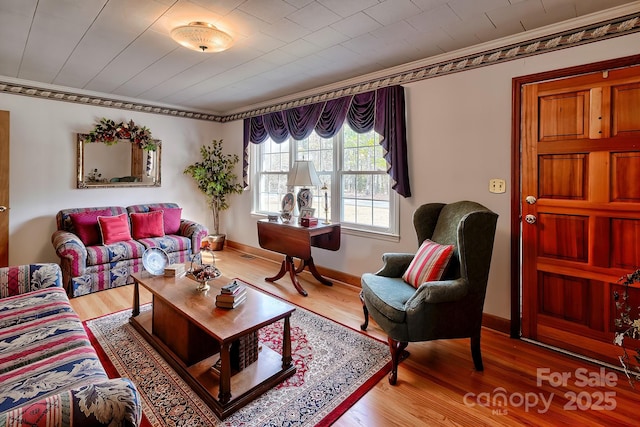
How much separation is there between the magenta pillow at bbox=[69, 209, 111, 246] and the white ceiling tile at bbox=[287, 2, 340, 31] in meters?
3.22

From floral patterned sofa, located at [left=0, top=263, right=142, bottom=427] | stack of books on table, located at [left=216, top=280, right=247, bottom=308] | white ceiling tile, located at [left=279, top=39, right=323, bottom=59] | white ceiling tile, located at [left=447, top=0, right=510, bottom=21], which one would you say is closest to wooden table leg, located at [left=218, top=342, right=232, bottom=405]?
stack of books on table, located at [left=216, top=280, right=247, bottom=308]

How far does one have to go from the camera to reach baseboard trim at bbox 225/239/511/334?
257 cm

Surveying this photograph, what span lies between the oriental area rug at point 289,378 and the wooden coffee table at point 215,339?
0.06 metres

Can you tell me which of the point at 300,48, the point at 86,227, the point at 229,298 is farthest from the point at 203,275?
the point at 86,227

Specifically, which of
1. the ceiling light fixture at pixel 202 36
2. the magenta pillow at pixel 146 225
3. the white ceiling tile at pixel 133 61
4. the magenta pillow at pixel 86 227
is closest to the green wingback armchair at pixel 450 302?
the ceiling light fixture at pixel 202 36

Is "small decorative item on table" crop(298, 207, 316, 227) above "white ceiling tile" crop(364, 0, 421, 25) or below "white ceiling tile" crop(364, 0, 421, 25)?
below

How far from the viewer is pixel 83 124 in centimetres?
401

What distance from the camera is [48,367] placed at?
140 cm

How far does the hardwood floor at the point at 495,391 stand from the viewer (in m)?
1.66

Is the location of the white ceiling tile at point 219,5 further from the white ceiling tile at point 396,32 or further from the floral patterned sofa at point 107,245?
the floral patterned sofa at point 107,245

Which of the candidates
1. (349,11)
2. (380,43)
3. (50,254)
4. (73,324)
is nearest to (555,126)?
(380,43)

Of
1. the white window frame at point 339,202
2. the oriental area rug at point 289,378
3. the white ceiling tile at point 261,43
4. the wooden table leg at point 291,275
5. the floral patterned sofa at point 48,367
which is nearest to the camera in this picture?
the floral patterned sofa at point 48,367

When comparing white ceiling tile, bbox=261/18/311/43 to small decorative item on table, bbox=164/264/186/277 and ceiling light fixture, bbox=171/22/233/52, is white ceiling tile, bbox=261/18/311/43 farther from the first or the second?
small decorative item on table, bbox=164/264/186/277

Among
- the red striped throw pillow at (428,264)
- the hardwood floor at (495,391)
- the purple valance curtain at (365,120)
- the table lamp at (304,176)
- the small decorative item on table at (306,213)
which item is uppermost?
the purple valance curtain at (365,120)
